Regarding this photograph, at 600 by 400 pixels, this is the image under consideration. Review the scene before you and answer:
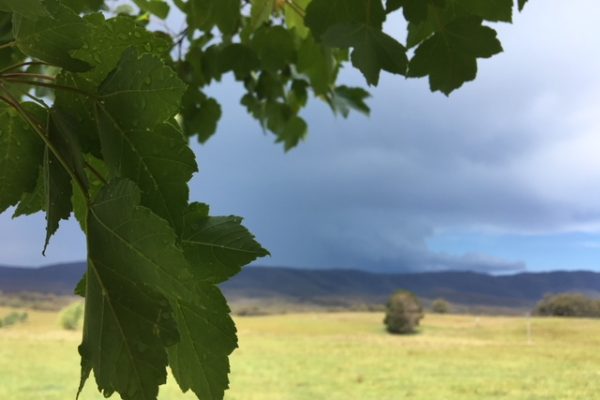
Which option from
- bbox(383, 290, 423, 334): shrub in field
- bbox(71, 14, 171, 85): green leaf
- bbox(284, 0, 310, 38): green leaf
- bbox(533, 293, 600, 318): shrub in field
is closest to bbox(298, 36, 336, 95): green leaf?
bbox(284, 0, 310, 38): green leaf

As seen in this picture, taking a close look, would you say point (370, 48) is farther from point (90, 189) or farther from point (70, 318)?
point (70, 318)

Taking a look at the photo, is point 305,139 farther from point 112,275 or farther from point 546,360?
point 546,360

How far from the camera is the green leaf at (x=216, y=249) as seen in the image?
0.59ft

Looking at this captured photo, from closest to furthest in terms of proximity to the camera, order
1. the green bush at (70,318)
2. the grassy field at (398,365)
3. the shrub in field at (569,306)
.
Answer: the grassy field at (398,365) < the shrub in field at (569,306) < the green bush at (70,318)

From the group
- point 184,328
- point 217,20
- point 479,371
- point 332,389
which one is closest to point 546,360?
point 479,371

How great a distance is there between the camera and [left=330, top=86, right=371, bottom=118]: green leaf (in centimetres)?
88

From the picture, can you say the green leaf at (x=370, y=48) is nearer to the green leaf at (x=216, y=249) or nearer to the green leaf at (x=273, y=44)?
the green leaf at (x=216, y=249)

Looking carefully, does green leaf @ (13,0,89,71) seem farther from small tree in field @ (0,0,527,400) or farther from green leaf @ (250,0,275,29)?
green leaf @ (250,0,275,29)

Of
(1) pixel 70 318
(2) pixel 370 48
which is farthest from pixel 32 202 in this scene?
(1) pixel 70 318

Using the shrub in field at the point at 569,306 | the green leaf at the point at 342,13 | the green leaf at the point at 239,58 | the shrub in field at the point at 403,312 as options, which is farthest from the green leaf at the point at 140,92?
the shrub in field at the point at 403,312

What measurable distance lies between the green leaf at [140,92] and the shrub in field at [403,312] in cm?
278

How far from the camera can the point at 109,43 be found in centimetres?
19

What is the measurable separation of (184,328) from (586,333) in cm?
188

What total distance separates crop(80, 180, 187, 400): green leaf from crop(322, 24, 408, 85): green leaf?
117 millimetres
